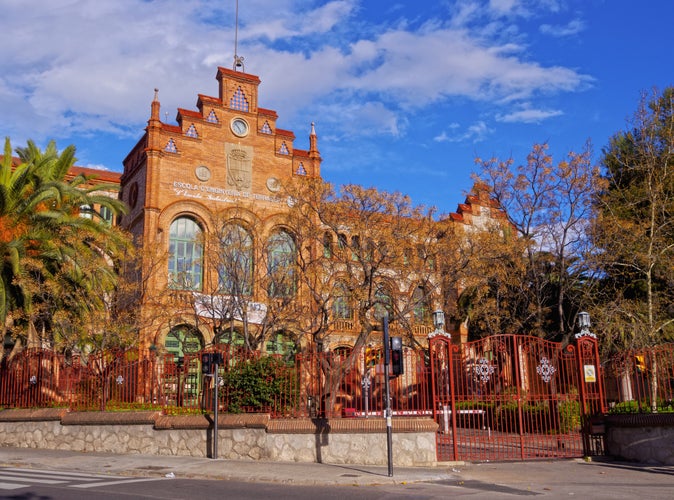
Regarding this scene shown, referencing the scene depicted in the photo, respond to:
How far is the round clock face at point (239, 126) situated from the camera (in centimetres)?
3416

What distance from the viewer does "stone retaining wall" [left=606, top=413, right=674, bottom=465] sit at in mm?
15586

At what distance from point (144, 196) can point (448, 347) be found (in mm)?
20041

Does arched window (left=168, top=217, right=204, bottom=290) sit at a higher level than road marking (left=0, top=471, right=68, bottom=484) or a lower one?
higher

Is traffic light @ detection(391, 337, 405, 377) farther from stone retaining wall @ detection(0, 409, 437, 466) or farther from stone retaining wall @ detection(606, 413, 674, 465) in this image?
stone retaining wall @ detection(606, 413, 674, 465)

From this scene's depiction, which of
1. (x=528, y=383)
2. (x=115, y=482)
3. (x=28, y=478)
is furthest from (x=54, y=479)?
(x=528, y=383)

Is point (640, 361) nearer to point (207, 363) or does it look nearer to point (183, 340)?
point (207, 363)

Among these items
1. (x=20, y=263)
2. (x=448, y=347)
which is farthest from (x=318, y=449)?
(x=20, y=263)

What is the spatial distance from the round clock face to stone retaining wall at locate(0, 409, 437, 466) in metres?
19.0

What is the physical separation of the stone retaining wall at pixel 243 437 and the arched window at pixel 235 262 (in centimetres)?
898

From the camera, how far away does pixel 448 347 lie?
53.1ft

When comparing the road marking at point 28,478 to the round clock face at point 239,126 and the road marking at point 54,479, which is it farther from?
the round clock face at point 239,126

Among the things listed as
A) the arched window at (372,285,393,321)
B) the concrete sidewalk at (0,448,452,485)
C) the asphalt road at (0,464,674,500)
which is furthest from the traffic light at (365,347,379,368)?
the arched window at (372,285,393,321)

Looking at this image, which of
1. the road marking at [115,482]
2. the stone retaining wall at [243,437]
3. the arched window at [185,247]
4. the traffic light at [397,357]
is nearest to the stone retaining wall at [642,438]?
the stone retaining wall at [243,437]

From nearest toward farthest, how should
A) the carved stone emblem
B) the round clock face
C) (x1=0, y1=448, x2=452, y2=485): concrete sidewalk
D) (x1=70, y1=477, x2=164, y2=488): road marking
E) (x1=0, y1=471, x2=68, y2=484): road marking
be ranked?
1. (x1=70, y1=477, x2=164, y2=488): road marking
2. (x1=0, y1=471, x2=68, y2=484): road marking
3. (x1=0, y1=448, x2=452, y2=485): concrete sidewalk
4. the carved stone emblem
5. the round clock face
